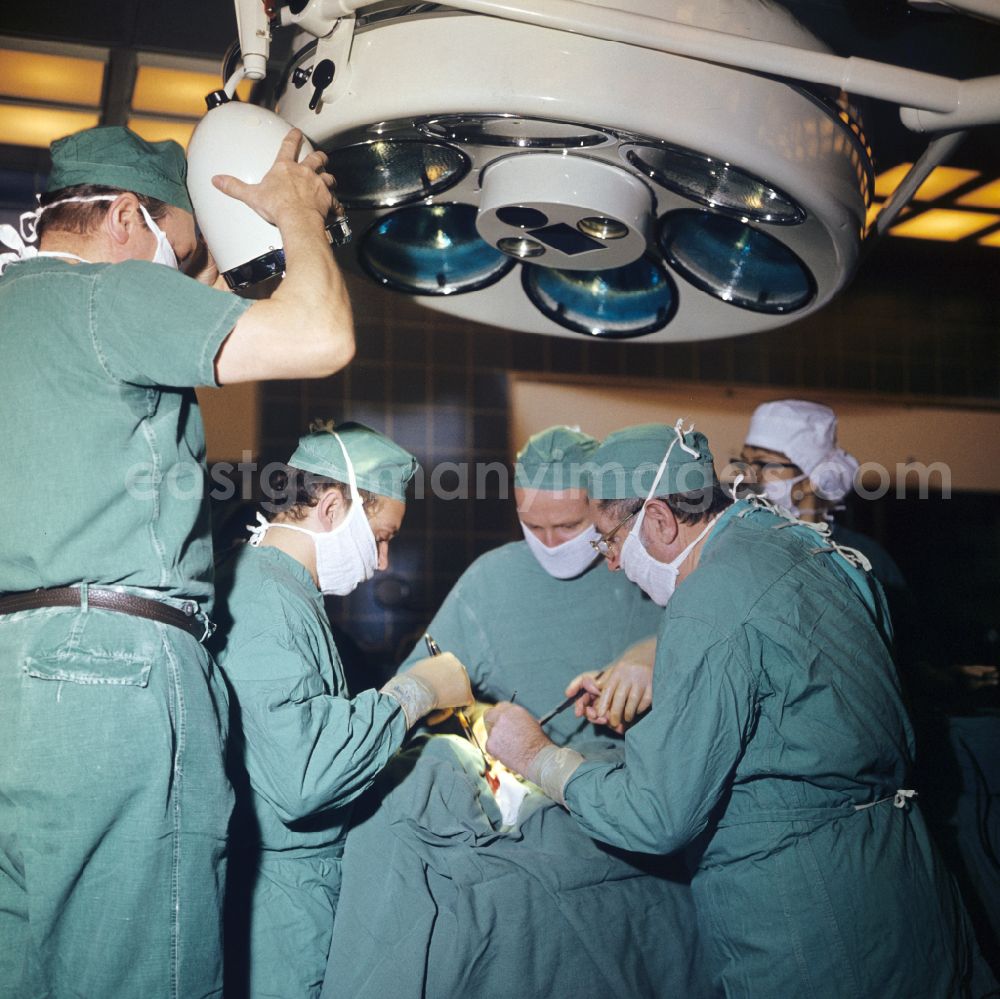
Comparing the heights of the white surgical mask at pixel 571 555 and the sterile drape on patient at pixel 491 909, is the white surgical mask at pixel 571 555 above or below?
above

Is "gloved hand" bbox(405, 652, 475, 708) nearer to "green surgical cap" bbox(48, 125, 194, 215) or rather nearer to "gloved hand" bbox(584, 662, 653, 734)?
"gloved hand" bbox(584, 662, 653, 734)

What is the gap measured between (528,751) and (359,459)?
0.68 metres

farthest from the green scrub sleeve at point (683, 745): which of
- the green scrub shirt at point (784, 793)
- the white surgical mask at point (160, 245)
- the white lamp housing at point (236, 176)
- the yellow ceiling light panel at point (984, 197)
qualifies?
the yellow ceiling light panel at point (984, 197)

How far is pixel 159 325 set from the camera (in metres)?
1.41

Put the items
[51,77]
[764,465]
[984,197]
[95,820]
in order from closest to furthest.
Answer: [95,820]
[51,77]
[764,465]
[984,197]

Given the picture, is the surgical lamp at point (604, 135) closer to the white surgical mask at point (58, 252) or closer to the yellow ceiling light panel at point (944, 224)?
the white surgical mask at point (58, 252)

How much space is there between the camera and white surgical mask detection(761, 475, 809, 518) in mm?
3232

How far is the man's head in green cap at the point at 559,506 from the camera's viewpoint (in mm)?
2680

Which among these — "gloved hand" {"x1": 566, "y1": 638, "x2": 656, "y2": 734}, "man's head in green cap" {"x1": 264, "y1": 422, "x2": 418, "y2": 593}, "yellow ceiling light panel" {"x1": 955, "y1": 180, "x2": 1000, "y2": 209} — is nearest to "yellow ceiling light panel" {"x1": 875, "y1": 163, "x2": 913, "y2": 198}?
"yellow ceiling light panel" {"x1": 955, "y1": 180, "x2": 1000, "y2": 209}

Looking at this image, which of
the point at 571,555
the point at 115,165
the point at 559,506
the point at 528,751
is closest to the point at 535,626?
the point at 571,555

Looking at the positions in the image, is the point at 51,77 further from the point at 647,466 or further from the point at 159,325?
the point at 647,466

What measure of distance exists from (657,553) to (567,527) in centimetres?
60

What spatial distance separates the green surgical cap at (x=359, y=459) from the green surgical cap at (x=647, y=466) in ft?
1.38

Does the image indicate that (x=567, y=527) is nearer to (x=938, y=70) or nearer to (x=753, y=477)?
(x=753, y=477)
